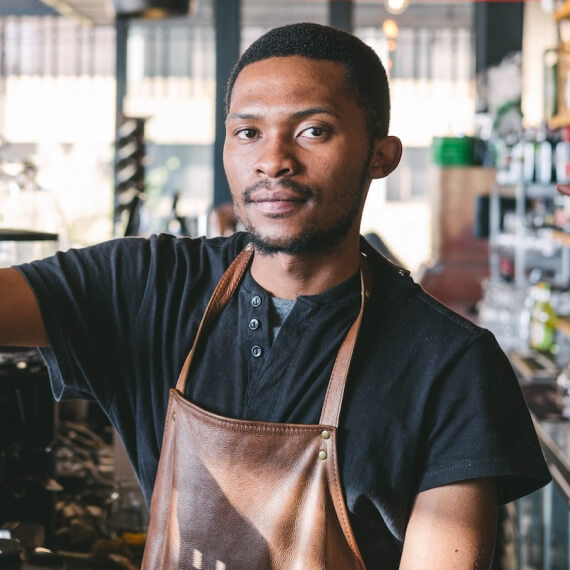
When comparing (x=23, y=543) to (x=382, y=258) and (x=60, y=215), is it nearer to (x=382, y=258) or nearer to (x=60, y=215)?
(x=382, y=258)

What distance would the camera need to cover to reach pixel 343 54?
4.44 ft

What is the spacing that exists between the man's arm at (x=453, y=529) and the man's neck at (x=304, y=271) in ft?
1.11

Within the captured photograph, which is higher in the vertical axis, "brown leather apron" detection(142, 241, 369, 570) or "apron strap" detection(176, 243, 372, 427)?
"apron strap" detection(176, 243, 372, 427)

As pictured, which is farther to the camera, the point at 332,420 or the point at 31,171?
the point at 31,171

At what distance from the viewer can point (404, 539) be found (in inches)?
51.3

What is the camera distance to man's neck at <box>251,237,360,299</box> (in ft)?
4.46

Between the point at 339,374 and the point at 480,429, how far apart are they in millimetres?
207

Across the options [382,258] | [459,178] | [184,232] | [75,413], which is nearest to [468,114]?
[459,178]

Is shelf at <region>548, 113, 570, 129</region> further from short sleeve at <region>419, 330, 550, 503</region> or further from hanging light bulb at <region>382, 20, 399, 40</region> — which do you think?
hanging light bulb at <region>382, 20, 399, 40</region>

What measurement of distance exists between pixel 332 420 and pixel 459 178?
6.01 metres

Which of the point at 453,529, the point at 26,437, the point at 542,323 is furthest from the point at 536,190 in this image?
the point at 453,529

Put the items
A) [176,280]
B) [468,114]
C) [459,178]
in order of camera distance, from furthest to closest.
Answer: [468,114] < [459,178] < [176,280]

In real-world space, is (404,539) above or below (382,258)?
below

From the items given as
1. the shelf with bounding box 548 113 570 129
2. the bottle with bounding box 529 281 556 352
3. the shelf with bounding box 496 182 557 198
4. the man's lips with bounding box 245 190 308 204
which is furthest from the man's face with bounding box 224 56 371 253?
the shelf with bounding box 496 182 557 198
